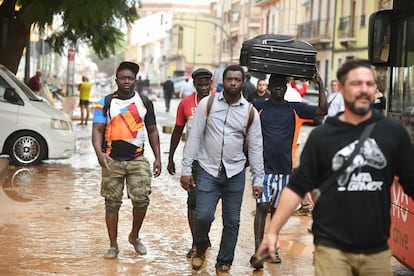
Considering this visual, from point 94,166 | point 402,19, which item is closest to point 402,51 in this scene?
point 402,19

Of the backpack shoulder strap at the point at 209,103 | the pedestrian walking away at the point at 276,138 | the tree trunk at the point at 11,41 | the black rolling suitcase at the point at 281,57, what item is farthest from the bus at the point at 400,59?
the tree trunk at the point at 11,41

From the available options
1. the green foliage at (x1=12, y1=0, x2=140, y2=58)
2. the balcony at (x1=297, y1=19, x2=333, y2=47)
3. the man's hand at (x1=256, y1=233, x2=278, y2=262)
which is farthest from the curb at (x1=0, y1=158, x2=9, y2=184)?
the balcony at (x1=297, y1=19, x2=333, y2=47)

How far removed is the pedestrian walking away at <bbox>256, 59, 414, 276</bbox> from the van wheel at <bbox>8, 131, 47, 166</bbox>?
40.4 feet

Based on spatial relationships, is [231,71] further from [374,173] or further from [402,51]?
[374,173]

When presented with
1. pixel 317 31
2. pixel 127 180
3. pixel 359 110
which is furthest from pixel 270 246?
pixel 317 31

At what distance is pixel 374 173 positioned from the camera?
4.84m

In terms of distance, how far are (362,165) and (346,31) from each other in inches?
1859

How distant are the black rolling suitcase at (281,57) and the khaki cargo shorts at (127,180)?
4.55ft

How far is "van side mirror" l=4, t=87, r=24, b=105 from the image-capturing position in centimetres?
1642

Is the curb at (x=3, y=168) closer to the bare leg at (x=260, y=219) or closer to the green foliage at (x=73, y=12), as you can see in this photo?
the green foliage at (x=73, y=12)

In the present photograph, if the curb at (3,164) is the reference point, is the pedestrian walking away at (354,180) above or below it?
above

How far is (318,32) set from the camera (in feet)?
184

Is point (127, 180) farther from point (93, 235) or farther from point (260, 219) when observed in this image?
point (93, 235)

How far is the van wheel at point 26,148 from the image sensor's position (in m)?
16.8
